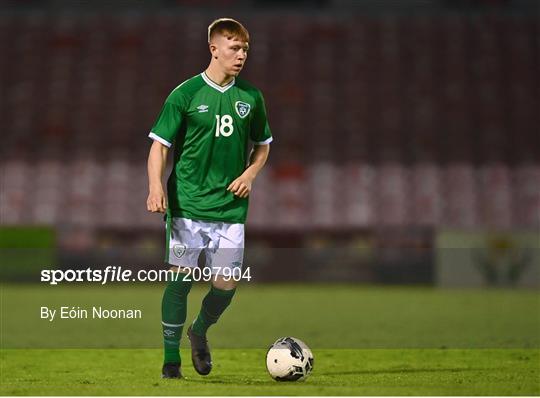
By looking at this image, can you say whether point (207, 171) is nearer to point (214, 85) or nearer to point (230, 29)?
point (214, 85)

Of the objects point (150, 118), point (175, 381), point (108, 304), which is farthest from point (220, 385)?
point (150, 118)

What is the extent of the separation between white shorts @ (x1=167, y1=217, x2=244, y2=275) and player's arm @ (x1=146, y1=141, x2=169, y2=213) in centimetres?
29

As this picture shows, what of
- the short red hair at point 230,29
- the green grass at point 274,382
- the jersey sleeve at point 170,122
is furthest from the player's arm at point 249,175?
the green grass at point 274,382

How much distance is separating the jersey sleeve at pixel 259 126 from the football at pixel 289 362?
121 cm

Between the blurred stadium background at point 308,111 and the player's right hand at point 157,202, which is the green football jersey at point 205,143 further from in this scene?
the blurred stadium background at point 308,111

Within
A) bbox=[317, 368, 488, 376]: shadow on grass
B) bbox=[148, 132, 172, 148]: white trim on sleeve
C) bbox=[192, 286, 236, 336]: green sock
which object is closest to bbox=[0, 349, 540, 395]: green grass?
bbox=[317, 368, 488, 376]: shadow on grass

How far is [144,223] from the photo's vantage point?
75.4ft

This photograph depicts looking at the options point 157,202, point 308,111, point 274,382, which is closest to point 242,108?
point 157,202

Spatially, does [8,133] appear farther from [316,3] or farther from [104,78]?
[316,3]

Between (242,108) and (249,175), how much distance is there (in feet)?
1.26

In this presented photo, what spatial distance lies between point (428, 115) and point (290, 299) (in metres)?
10.5

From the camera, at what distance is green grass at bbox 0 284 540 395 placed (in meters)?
5.97

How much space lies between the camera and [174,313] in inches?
235

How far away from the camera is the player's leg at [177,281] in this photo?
19.2 ft
